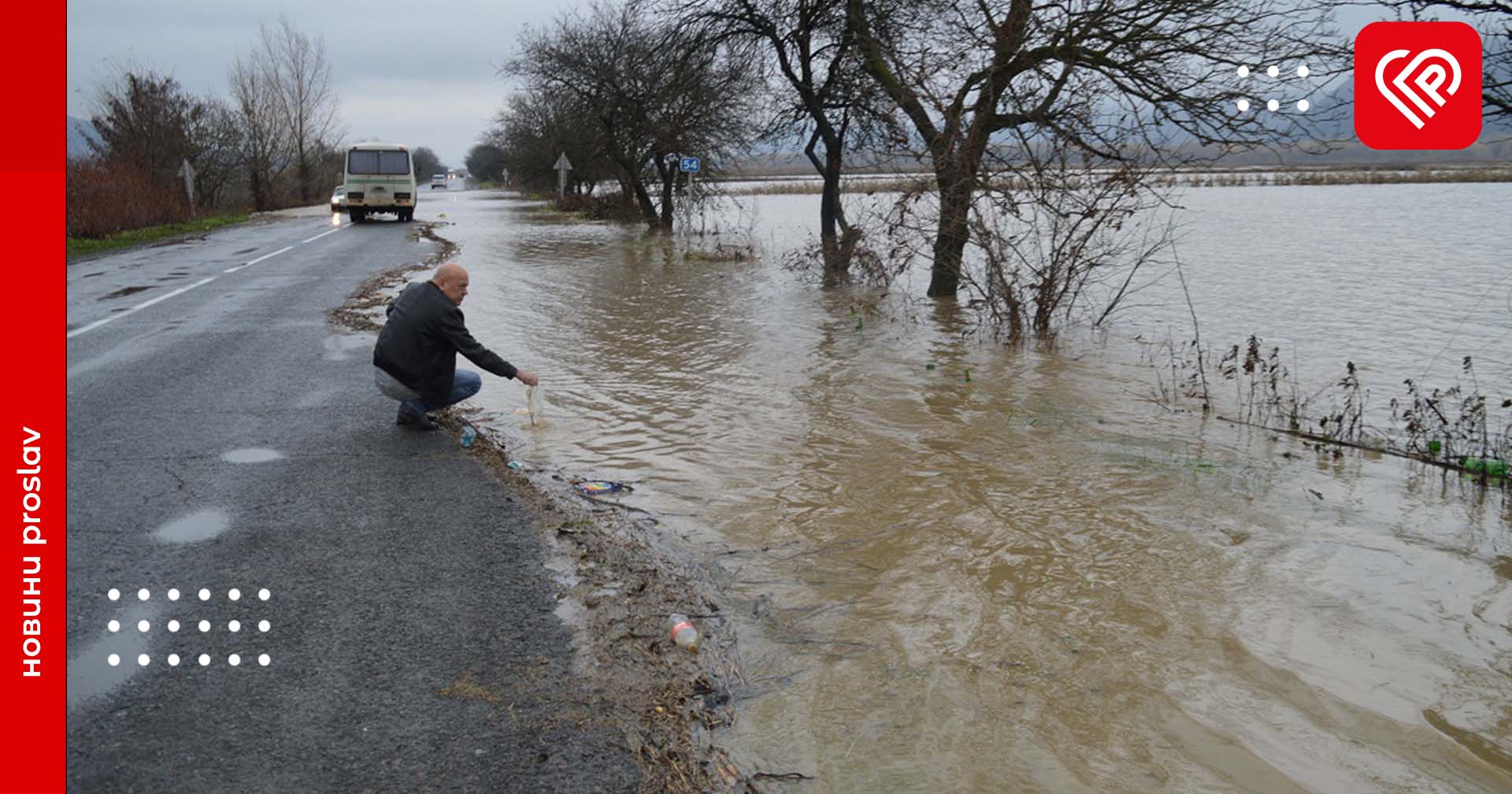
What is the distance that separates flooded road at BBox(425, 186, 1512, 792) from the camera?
3904 millimetres

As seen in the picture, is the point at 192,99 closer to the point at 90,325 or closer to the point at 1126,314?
the point at 90,325

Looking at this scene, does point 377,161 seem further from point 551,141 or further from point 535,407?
point 535,407

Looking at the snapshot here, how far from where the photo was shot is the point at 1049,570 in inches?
223

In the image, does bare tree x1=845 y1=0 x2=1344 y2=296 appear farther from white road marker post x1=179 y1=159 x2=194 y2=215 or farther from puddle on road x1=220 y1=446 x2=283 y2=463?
white road marker post x1=179 y1=159 x2=194 y2=215

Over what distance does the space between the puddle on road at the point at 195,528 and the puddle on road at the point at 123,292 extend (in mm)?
11511

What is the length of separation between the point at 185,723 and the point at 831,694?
2.28 metres

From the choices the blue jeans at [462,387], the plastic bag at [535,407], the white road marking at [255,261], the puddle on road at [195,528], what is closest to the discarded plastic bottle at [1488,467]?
the plastic bag at [535,407]

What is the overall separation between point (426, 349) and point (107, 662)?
158 inches

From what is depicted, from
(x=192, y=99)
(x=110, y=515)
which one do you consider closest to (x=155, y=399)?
(x=110, y=515)

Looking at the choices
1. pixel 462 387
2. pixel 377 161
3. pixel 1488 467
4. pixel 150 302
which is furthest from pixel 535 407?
pixel 377 161

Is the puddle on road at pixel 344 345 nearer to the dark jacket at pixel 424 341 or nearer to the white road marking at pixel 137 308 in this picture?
the white road marking at pixel 137 308

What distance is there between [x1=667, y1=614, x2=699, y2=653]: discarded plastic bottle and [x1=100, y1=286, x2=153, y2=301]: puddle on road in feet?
46.2

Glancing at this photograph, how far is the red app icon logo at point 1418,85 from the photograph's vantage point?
5879 mm

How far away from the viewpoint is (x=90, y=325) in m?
12.8
